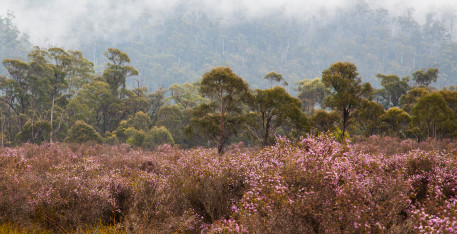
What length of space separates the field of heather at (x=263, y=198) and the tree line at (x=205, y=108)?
34.6ft

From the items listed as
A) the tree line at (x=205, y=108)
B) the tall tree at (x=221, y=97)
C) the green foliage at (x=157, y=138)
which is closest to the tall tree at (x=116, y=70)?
the tree line at (x=205, y=108)

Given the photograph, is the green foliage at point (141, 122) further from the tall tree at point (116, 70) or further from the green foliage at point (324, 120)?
the green foliage at point (324, 120)

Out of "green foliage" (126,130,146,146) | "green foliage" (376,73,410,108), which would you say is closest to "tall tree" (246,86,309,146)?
"green foliage" (126,130,146,146)

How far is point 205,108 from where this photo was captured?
2545 cm

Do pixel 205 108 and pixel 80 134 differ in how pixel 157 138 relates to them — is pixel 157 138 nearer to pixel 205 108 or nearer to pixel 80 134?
pixel 80 134

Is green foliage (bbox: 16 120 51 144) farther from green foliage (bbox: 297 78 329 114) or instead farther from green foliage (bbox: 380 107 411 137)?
green foliage (bbox: 297 78 329 114)

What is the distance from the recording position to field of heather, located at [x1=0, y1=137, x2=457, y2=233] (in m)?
3.86

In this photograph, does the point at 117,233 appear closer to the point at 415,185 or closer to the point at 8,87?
the point at 415,185

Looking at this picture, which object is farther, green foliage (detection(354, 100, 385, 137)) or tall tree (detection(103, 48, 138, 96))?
tall tree (detection(103, 48, 138, 96))

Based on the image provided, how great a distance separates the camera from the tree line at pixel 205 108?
2550 cm

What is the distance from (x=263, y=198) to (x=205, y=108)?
2110 cm

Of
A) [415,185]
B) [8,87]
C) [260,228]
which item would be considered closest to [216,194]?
[260,228]

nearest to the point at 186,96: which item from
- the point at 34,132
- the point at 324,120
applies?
the point at 34,132

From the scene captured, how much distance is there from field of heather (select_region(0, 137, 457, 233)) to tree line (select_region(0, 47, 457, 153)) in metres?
10.5
